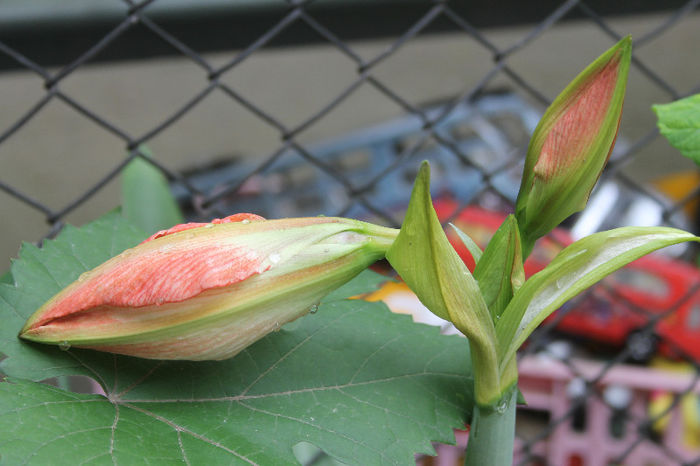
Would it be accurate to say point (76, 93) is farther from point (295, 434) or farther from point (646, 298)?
point (295, 434)

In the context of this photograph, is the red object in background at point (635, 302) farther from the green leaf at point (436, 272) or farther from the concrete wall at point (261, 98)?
the concrete wall at point (261, 98)

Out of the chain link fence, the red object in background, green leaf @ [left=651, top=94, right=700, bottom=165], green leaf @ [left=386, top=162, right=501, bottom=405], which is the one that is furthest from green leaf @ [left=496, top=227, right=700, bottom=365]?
the red object in background

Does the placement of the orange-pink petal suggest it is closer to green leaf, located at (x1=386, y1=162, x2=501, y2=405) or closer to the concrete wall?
green leaf, located at (x1=386, y1=162, x2=501, y2=405)

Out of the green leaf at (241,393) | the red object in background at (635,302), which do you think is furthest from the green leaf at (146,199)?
the red object in background at (635,302)

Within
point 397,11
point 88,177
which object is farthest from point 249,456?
point 88,177

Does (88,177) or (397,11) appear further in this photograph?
(88,177)

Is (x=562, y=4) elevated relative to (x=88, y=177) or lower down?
lower down

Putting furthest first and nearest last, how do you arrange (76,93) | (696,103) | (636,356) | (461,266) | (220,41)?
(76,93)
(636,356)
(220,41)
(696,103)
(461,266)
